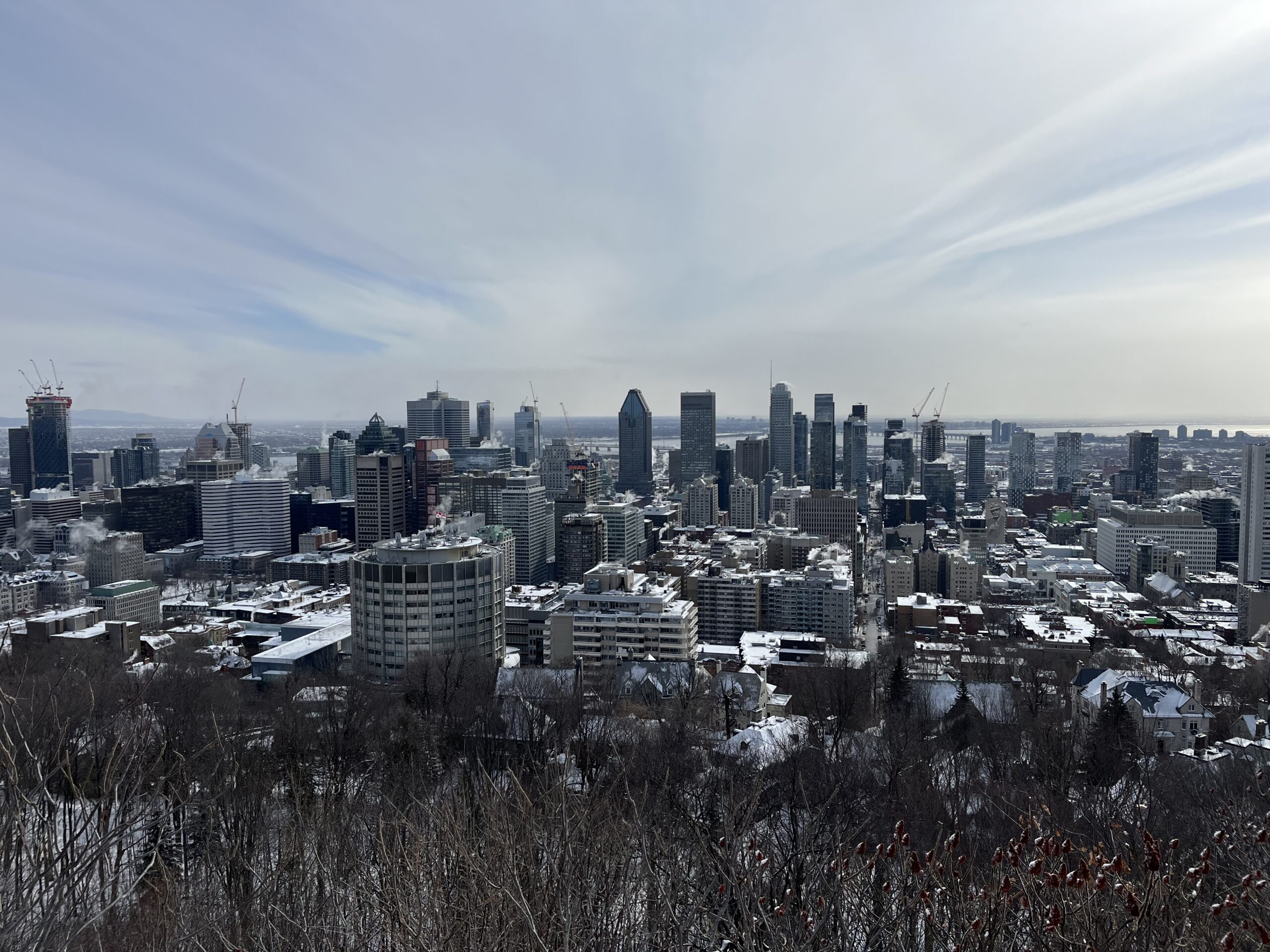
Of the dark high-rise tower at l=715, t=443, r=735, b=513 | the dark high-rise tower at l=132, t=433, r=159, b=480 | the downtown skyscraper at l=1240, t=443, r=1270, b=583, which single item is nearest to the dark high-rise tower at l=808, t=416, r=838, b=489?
the dark high-rise tower at l=715, t=443, r=735, b=513

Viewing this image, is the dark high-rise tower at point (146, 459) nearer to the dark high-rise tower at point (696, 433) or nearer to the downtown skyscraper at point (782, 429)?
the dark high-rise tower at point (696, 433)

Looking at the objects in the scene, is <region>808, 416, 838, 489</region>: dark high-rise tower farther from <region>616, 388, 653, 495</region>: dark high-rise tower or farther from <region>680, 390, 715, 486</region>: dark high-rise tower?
<region>616, 388, 653, 495</region>: dark high-rise tower

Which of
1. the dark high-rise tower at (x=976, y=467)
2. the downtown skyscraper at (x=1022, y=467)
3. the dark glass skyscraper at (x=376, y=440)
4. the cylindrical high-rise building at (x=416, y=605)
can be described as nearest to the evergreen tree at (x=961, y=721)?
the cylindrical high-rise building at (x=416, y=605)

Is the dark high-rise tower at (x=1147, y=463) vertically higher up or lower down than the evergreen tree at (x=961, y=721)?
higher up

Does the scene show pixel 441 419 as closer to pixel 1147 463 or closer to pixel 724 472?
pixel 724 472

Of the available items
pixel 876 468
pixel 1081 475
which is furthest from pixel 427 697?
pixel 876 468

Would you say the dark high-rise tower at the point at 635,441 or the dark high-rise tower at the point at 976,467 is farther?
the dark high-rise tower at the point at 635,441
